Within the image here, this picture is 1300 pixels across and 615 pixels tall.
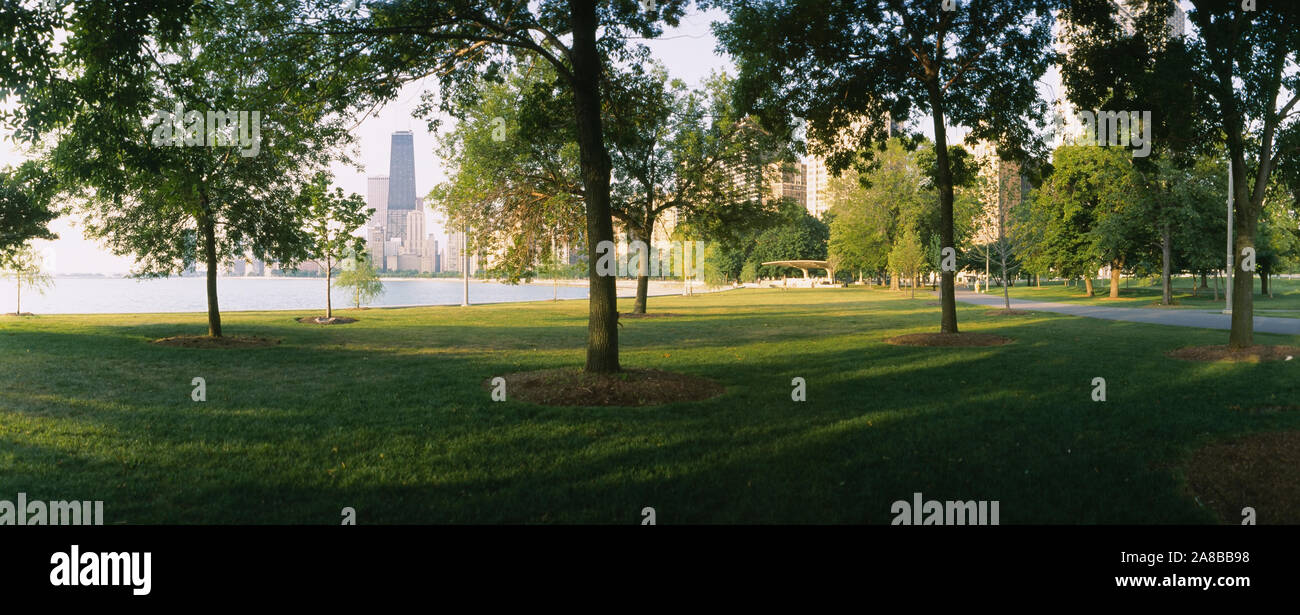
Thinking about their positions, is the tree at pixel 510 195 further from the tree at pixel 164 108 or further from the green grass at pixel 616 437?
the green grass at pixel 616 437

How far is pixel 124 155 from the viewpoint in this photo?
8.81m

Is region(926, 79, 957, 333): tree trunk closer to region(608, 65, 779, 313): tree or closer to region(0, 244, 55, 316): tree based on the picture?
region(608, 65, 779, 313): tree

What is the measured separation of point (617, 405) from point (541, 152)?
19189mm

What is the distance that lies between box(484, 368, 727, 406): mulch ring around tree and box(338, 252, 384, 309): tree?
96.9ft

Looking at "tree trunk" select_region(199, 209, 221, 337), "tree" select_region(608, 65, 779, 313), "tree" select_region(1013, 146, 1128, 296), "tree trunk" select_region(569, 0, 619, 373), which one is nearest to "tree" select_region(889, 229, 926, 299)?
"tree" select_region(1013, 146, 1128, 296)

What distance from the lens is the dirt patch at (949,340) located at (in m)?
17.8

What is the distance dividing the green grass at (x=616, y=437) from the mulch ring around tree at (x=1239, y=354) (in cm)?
75

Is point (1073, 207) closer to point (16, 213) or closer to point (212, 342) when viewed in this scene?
point (212, 342)

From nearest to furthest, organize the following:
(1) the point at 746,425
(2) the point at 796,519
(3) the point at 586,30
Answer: (2) the point at 796,519 → (1) the point at 746,425 → (3) the point at 586,30

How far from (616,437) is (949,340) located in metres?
13.1

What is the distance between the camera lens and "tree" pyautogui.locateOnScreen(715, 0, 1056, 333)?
16891 mm

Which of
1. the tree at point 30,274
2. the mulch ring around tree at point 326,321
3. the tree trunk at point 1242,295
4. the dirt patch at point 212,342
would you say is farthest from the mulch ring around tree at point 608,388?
the tree at point 30,274

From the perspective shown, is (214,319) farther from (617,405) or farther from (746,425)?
(746,425)
